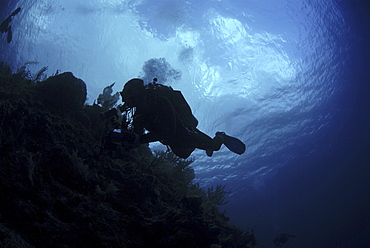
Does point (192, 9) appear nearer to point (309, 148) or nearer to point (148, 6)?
point (148, 6)

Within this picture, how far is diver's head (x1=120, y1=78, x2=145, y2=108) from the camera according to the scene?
4.22 metres

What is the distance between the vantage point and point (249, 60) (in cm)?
1855

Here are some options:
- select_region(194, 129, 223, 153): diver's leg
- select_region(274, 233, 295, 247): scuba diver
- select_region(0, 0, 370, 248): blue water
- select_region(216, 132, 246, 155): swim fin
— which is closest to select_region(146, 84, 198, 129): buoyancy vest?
select_region(194, 129, 223, 153): diver's leg

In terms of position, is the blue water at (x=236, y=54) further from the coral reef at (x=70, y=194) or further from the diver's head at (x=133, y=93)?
the diver's head at (x=133, y=93)

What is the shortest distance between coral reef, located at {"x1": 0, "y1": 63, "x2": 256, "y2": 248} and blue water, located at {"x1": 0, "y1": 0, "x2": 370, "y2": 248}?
11502 mm

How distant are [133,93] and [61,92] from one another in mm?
3656

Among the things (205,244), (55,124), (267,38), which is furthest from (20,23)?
(205,244)

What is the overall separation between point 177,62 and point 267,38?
8732mm

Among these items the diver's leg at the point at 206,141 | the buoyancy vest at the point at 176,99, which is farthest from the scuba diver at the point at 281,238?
the buoyancy vest at the point at 176,99

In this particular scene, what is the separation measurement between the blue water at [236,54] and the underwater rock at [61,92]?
43.8 ft

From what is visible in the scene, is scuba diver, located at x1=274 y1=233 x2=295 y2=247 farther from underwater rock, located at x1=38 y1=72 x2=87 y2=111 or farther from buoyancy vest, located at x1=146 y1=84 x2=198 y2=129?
underwater rock, located at x1=38 y1=72 x2=87 y2=111

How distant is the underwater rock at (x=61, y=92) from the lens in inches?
247

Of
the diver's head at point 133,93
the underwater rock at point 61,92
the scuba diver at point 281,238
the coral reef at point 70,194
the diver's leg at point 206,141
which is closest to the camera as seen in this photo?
the coral reef at point 70,194

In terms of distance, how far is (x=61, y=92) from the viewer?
6.34m
